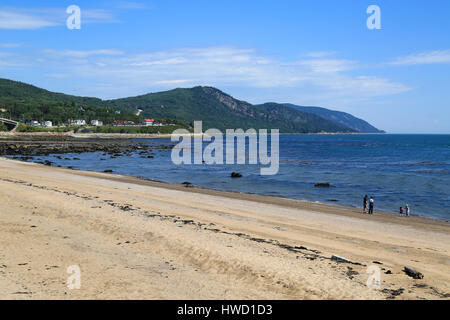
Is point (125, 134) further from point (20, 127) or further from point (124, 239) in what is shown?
point (124, 239)

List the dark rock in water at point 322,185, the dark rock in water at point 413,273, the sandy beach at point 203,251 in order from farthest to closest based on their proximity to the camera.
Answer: the dark rock in water at point 322,185 < the dark rock in water at point 413,273 < the sandy beach at point 203,251

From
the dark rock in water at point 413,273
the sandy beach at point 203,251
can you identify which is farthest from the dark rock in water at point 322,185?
the dark rock in water at point 413,273

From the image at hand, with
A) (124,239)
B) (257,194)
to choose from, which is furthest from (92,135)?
(124,239)

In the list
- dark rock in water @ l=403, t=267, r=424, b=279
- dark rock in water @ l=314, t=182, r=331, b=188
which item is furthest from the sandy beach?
dark rock in water @ l=314, t=182, r=331, b=188

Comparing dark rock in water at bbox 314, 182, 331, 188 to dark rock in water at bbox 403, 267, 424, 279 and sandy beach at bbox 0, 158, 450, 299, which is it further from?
dark rock in water at bbox 403, 267, 424, 279

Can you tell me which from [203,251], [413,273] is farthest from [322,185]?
Result: [203,251]

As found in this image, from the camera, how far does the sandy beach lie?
9.86 meters

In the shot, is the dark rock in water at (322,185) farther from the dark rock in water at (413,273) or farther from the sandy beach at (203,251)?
the dark rock in water at (413,273)

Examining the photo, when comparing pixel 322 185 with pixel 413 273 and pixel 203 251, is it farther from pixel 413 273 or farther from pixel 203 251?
pixel 203 251

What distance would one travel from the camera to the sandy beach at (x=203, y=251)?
986cm

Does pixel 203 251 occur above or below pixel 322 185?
above

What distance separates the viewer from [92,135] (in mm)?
173125

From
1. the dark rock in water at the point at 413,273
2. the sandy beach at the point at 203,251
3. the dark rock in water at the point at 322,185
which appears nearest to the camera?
the sandy beach at the point at 203,251

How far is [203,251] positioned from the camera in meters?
12.9
